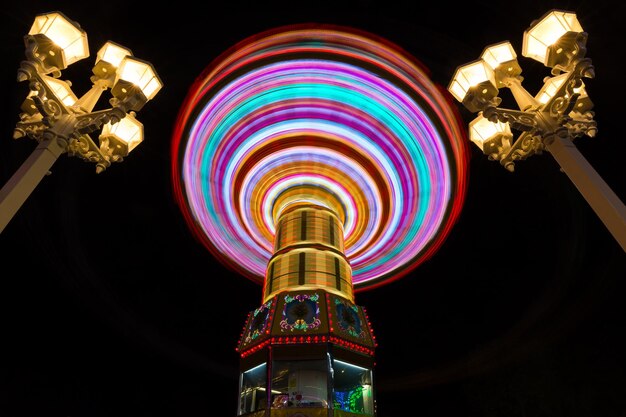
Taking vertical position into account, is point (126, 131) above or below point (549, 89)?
above

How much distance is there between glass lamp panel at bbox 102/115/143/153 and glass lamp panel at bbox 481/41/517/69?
666cm

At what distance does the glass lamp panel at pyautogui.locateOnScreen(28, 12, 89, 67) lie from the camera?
6.34m

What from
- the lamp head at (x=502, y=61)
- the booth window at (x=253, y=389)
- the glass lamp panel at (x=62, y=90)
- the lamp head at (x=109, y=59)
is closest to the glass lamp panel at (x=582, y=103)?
the lamp head at (x=502, y=61)

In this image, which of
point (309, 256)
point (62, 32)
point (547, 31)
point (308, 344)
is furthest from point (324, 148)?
point (62, 32)

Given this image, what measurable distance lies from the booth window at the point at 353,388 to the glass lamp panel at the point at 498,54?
7.61m

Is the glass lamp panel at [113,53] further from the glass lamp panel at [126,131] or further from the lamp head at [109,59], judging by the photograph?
the glass lamp panel at [126,131]

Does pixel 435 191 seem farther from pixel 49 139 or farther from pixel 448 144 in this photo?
pixel 49 139

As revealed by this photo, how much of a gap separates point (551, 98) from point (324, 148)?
29.8 feet

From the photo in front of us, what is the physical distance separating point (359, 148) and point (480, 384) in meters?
14.0

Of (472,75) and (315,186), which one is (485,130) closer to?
(472,75)

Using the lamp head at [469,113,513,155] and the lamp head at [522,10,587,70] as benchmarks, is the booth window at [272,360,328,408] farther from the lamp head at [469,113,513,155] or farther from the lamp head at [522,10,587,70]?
the lamp head at [522,10,587,70]

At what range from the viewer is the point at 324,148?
14672 mm

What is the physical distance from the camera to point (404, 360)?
76.5 feet

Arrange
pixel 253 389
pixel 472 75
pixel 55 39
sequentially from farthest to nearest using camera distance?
1. pixel 253 389
2. pixel 472 75
3. pixel 55 39
